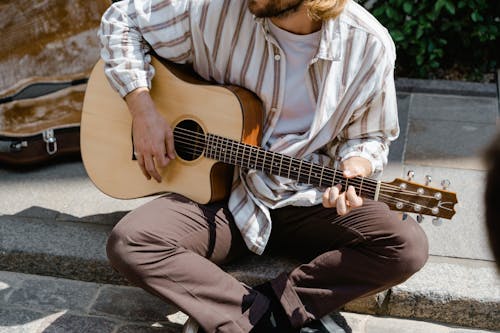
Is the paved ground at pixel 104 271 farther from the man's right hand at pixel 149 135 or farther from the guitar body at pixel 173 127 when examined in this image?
the man's right hand at pixel 149 135

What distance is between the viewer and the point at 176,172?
262 centimetres

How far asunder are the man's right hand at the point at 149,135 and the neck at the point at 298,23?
1.72ft

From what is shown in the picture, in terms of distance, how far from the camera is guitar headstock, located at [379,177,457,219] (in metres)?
2.31

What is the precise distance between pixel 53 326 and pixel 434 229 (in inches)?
59.6

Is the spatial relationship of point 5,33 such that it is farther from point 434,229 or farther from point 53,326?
point 434,229

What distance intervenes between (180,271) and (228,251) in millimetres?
261

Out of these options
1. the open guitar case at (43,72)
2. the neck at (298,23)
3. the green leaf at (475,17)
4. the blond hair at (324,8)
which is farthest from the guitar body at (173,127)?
the green leaf at (475,17)

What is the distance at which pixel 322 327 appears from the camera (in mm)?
2502

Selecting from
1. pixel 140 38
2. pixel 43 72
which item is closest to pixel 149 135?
pixel 140 38

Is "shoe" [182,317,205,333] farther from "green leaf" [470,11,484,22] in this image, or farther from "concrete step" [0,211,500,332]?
"green leaf" [470,11,484,22]

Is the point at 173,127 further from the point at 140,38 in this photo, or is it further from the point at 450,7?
the point at 450,7

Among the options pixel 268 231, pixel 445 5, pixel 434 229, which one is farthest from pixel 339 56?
pixel 445 5

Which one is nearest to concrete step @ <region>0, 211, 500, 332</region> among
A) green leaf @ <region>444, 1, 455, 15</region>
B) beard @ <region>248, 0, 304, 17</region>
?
beard @ <region>248, 0, 304, 17</region>

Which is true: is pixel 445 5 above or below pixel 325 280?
above
